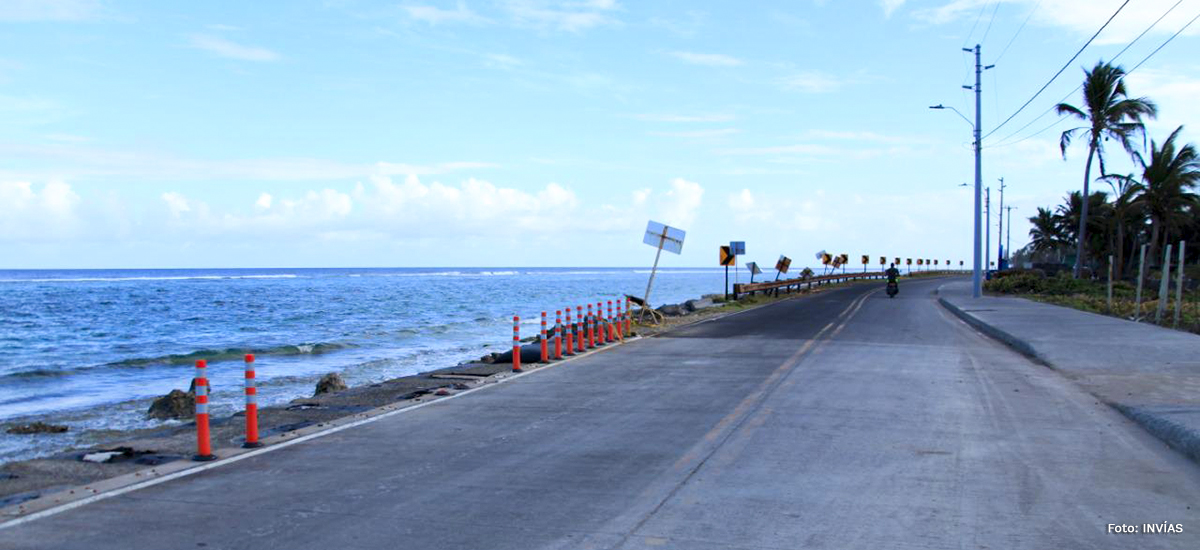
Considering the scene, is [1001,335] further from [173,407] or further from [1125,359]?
[173,407]

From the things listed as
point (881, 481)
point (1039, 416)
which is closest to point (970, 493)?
point (881, 481)

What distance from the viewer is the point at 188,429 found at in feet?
37.9

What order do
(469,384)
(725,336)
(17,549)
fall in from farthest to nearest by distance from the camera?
(725,336) → (469,384) → (17,549)

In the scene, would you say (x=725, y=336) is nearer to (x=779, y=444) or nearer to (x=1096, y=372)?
(x=1096, y=372)

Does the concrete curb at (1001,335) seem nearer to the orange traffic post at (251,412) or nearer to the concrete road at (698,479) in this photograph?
the concrete road at (698,479)

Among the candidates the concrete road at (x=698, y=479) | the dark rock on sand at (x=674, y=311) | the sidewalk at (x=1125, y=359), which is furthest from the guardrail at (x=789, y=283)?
the concrete road at (x=698, y=479)

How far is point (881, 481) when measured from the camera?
7305 millimetres

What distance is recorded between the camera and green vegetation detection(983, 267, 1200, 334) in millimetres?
24828

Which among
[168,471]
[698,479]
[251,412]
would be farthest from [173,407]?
[698,479]

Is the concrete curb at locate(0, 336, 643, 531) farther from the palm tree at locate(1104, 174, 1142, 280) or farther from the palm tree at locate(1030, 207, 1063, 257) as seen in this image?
the palm tree at locate(1030, 207, 1063, 257)

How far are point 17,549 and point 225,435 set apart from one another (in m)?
4.46

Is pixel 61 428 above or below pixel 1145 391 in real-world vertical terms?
below

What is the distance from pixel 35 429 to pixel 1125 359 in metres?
17.2

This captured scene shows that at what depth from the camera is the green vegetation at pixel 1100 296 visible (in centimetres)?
2483
